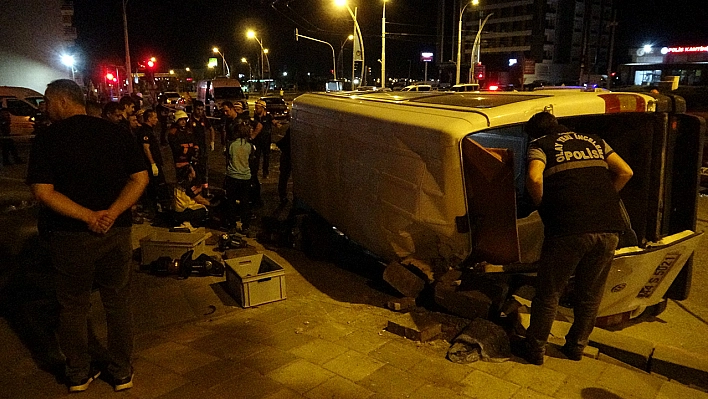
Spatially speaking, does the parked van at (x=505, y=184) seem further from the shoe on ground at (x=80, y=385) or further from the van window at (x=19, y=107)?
the van window at (x=19, y=107)

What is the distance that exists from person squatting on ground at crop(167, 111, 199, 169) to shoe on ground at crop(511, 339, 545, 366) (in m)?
6.21

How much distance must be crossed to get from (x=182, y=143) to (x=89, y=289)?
563cm

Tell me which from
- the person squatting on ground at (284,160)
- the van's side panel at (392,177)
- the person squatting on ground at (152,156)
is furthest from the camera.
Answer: the person squatting on ground at (284,160)

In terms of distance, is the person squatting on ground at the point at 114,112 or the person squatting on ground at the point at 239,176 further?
the person squatting on ground at the point at 114,112

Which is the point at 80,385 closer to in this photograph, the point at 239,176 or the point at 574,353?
the point at 574,353

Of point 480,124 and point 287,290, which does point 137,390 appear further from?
point 480,124

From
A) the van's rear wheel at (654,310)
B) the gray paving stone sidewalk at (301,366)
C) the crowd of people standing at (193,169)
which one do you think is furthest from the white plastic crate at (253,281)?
the van's rear wheel at (654,310)

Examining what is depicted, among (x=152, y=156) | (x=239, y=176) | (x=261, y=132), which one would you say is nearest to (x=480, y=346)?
(x=239, y=176)

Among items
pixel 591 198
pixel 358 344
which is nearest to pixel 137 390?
pixel 358 344

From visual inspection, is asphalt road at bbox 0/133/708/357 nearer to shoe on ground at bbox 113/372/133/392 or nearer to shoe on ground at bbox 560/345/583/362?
shoe on ground at bbox 560/345/583/362

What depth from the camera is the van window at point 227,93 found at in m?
27.0

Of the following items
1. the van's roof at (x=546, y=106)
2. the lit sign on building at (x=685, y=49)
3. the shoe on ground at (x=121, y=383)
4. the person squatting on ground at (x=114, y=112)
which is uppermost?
the lit sign on building at (x=685, y=49)

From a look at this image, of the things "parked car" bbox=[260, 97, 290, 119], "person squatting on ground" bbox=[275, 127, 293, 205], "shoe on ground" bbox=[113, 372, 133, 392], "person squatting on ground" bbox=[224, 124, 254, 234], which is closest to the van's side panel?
"person squatting on ground" bbox=[224, 124, 254, 234]

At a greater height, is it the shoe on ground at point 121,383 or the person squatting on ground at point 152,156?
the person squatting on ground at point 152,156
